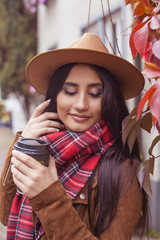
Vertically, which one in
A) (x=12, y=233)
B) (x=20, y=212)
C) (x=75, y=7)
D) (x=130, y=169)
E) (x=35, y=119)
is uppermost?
(x=75, y=7)

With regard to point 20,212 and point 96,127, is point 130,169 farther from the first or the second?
point 20,212

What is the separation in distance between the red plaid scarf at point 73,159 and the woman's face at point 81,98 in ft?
0.16

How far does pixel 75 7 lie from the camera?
556 cm

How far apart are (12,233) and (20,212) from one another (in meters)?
0.16

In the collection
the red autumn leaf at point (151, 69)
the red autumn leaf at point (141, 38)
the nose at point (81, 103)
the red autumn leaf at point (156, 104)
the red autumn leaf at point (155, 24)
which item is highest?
the red autumn leaf at point (155, 24)

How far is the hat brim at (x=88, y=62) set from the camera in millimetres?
1565

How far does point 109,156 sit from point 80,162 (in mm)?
161

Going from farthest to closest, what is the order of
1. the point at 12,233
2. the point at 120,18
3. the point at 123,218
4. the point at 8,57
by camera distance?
the point at 8,57, the point at 120,18, the point at 12,233, the point at 123,218

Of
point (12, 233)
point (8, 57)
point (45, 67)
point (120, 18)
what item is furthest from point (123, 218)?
point (8, 57)

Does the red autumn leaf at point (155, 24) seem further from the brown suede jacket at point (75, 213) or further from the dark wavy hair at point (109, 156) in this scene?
the brown suede jacket at point (75, 213)

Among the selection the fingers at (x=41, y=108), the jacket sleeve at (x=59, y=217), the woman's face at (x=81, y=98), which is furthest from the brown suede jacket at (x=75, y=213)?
the fingers at (x=41, y=108)

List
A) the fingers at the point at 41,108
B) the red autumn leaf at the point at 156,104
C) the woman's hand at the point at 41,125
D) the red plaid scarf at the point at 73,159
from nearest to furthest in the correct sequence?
the red autumn leaf at the point at 156,104 → the red plaid scarf at the point at 73,159 → the woman's hand at the point at 41,125 → the fingers at the point at 41,108

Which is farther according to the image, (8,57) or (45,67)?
(8,57)

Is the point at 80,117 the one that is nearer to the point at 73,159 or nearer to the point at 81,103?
the point at 81,103
